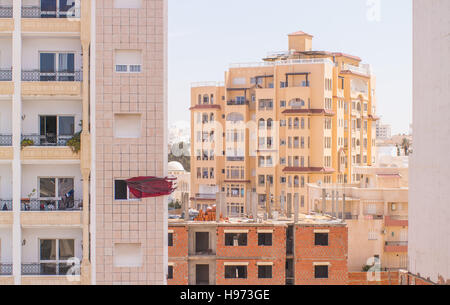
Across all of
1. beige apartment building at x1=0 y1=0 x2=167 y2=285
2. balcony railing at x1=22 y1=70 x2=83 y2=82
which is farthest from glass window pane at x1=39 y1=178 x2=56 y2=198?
balcony railing at x1=22 y1=70 x2=83 y2=82

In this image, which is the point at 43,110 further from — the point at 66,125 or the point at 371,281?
the point at 371,281

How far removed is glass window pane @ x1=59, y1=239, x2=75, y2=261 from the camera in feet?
38.5

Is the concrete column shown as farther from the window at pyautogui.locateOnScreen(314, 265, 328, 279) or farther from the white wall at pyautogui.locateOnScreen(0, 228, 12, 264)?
the window at pyautogui.locateOnScreen(314, 265, 328, 279)

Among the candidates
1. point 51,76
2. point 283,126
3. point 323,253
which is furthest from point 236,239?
point 283,126

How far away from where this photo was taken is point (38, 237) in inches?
462

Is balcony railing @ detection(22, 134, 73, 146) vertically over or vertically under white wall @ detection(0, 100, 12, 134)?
under

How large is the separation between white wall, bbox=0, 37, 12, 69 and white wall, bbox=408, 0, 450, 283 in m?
11.1

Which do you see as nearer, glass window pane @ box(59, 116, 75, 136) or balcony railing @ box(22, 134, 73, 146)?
balcony railing @ box(22, 134, 73, 146)

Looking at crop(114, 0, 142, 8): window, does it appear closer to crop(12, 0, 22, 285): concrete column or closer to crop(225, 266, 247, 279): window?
crop(12, 0, 22, 285): concrete column

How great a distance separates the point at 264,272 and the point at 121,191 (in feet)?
58.8

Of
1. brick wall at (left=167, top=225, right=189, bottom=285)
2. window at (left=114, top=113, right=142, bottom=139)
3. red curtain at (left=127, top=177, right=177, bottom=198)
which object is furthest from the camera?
brick wall at (left=167, top=225, right=189, bottom=285)

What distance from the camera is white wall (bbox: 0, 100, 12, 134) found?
38.4ft

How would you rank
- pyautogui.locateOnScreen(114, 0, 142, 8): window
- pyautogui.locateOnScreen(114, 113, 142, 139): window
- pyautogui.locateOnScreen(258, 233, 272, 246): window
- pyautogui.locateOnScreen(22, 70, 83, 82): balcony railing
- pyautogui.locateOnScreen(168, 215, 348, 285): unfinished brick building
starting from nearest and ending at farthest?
pyautogui.locateOnScreen(114, 113, 142, 139): window
pyautogui.locateOnScreen(114, 0, 142, 8): window
pyautogui.locateOnScreen(22, 70, 83, 82): balcony railing
pyautogui.locateOnScreen(168, 215, 348, 285): unfinished brick building
pyautogui.locateOnScreen(258, 233, 272, 246): window

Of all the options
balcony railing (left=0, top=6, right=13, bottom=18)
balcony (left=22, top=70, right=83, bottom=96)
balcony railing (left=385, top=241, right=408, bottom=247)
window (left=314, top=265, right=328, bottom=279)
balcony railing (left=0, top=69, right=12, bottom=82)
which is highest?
balcony railing (left=0, top=6, right=13, bottom=18)
